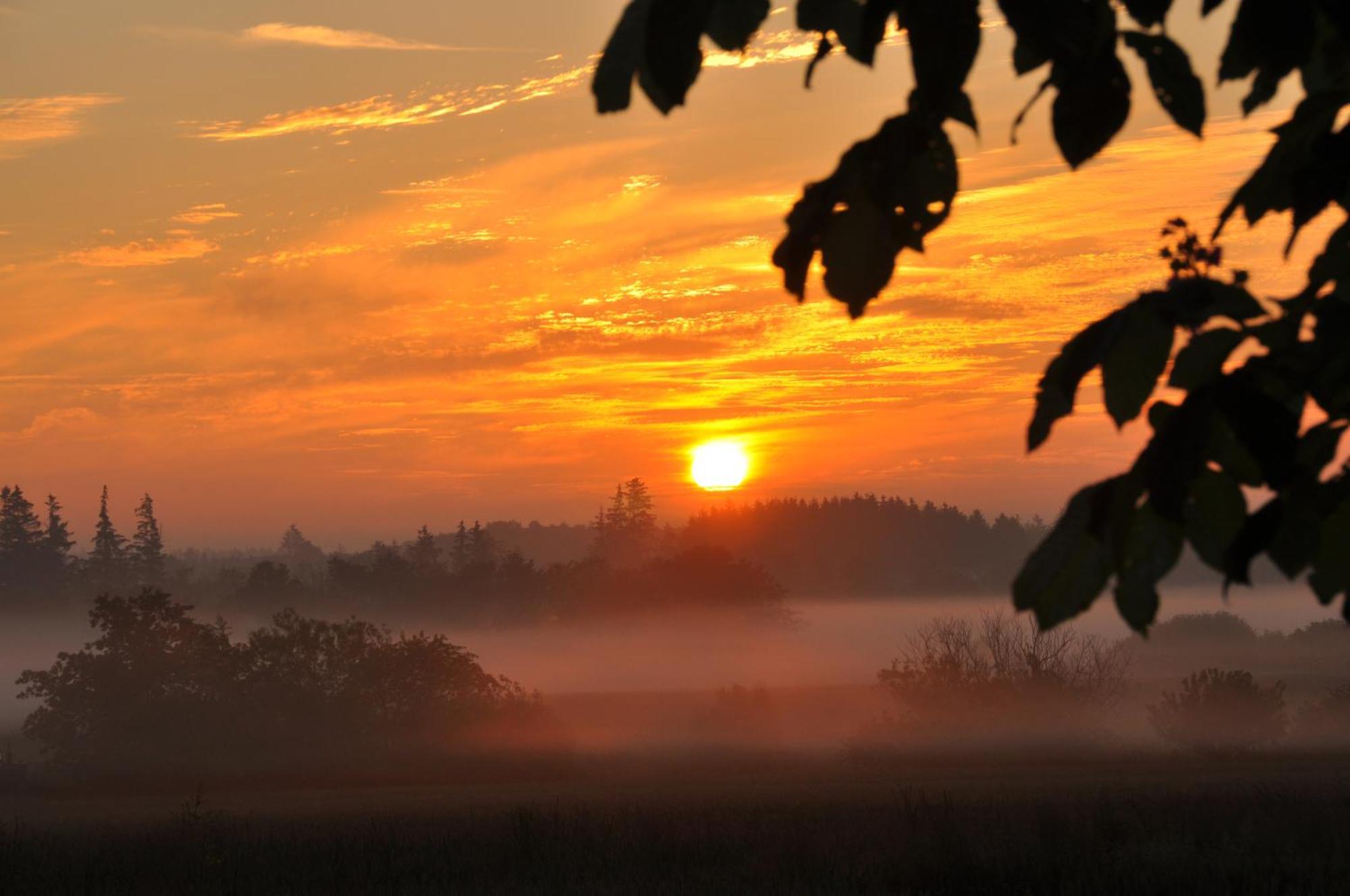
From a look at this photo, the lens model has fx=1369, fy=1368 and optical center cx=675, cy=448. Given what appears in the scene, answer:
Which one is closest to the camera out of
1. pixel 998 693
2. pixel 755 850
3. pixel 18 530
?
pixel 755 850

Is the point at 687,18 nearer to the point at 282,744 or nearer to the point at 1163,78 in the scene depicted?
the point at 1163,78

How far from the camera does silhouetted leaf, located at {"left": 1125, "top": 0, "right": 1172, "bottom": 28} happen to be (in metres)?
2.00

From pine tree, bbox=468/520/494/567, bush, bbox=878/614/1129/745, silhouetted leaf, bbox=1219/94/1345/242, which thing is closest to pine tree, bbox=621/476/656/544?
pine tree, bbox=468/520/494/567

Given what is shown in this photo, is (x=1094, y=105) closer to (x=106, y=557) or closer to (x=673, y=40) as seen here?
(x=673, y=40)

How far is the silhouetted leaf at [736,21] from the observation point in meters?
2.25

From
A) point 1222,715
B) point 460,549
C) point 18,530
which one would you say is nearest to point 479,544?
point 460,549

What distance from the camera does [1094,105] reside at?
2.04 meters

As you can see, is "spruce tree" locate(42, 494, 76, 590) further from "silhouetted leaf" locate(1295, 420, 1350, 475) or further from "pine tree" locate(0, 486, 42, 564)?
"silhouetted leaf" locate(1295, 420, 1350, 475)

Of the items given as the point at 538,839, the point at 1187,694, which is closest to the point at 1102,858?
the point at 538,839

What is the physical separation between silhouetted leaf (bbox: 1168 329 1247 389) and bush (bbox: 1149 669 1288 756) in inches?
2352

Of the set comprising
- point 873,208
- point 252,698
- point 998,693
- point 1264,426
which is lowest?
point 998,693

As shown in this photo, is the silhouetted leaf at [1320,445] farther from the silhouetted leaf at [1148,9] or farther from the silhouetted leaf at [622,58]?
the silhouetted leaf at [622,58]

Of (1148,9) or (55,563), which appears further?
(55,563)

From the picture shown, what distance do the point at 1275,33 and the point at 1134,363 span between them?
20.1 inches
